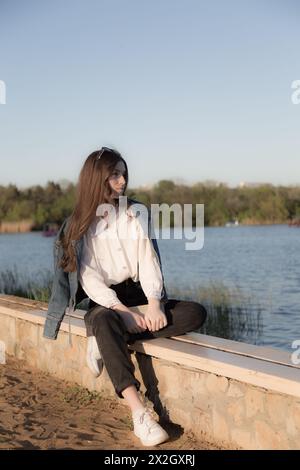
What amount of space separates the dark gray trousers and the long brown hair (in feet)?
1.01

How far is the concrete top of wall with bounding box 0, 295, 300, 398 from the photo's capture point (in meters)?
2.43

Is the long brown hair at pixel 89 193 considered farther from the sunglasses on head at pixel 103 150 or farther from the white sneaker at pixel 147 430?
the white sneaker at pixel 147 430

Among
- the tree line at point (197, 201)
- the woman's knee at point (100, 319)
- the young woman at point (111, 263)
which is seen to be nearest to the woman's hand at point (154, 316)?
the young woman at point (111, 263)

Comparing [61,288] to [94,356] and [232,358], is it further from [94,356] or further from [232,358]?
[232,358]

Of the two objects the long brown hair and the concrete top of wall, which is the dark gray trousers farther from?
the long brown hair

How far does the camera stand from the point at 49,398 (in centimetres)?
363

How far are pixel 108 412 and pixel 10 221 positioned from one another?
93.7ft

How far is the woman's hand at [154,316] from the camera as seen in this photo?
120 inches

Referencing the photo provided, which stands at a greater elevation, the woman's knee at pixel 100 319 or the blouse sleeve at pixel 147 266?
the blouse sleeve at pixel 147 266

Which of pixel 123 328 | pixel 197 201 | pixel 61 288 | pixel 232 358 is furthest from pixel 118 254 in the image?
pixel 197 201

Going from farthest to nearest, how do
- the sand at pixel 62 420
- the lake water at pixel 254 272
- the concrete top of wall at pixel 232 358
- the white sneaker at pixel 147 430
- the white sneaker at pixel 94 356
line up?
the lake water at pixel 254 272
the white sneaker at pixel 94 356
the sand at pixel 62 420
the white sneaker at pixel 147 430
the concrete top of wall at pixel 232 358

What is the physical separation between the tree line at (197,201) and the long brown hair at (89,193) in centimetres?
2232

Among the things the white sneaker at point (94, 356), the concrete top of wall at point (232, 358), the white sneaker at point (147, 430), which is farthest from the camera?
the white sneaker at point (94, 356)

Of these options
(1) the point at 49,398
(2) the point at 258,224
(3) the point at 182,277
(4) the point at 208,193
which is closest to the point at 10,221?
(4) the point at 208,193
